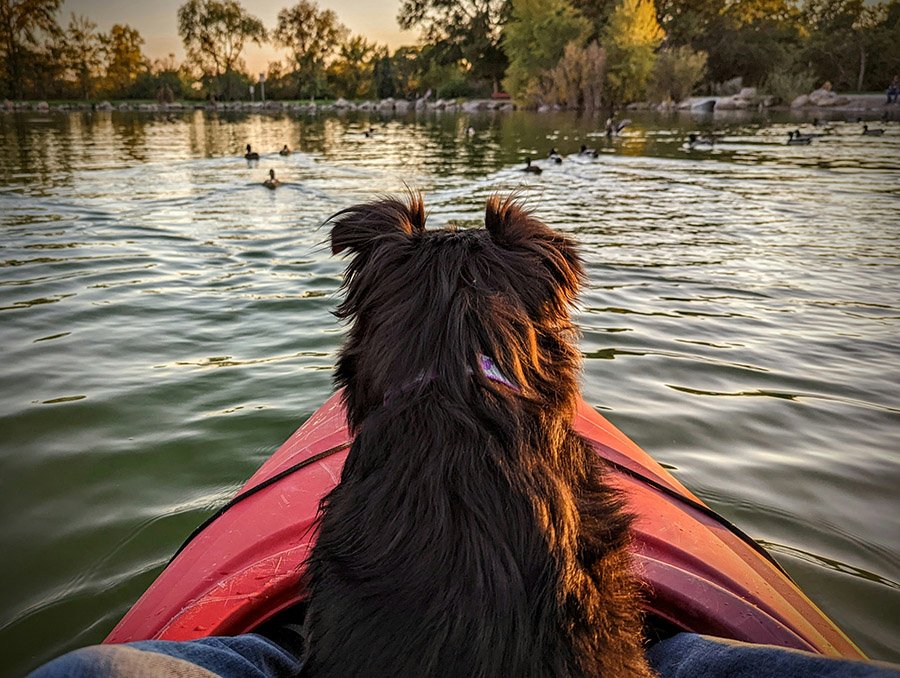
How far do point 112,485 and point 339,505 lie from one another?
123 inches

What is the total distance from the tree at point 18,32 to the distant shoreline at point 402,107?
16.7 feet

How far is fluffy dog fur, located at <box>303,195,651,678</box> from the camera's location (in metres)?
1.20

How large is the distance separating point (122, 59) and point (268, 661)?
10856 centimetres

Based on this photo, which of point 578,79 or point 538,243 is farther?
point 578,79

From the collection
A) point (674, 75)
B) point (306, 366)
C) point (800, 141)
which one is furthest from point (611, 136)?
point (674, 75)

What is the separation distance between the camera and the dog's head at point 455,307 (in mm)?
1400

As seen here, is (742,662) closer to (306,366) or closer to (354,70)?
(306,366)

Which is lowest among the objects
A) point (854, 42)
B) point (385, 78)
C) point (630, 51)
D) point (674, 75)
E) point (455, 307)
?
point (455, 307)

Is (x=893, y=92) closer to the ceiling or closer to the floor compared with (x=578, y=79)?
closer to the floor

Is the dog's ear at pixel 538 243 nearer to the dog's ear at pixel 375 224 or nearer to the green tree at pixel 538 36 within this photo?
the dog's ear at pixel 375 224

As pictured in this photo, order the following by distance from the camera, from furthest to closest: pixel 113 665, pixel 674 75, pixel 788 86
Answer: pixel 788 86, pixel 674 75, pixel 113 665

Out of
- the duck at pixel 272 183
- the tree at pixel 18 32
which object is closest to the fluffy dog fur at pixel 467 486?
the duck at pixel 272 183

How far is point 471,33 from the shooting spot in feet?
276

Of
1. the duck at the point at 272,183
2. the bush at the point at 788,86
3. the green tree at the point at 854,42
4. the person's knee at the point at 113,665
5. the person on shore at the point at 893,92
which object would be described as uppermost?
the green tree at the point at 854,42
